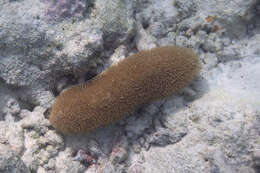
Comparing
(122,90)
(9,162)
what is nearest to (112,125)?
(122,90)

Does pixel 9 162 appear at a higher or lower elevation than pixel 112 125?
higher

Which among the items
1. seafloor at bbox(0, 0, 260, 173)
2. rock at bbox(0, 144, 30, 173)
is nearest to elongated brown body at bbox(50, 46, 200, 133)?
seafloor at bbox(0, 0, 260, 173)

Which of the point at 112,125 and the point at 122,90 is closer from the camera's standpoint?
the point at 122,90

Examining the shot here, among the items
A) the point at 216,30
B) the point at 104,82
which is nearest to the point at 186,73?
the point at 104,82

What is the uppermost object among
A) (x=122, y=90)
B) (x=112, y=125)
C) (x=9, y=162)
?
(x=122, y=90)

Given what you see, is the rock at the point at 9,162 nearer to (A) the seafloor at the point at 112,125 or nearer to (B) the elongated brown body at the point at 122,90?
(A) the seafloor at the point at 112,125

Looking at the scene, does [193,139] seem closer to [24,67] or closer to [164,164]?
[164,164]

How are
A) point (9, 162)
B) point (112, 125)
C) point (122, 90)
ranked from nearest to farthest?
1. point (9, 162)
2. point (122, 90)
3. point (112, 125)

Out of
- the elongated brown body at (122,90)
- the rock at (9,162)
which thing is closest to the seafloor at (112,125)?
the rock at (9,162)

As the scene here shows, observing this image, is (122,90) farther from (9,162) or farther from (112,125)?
(9,162)
